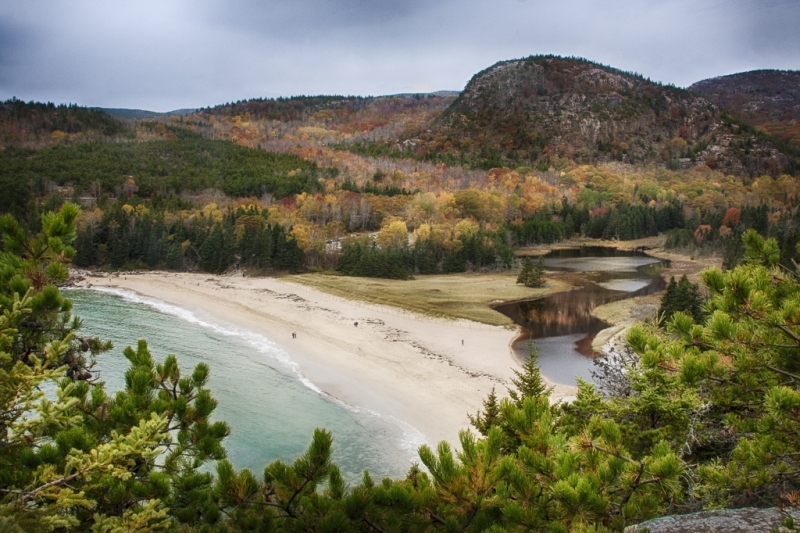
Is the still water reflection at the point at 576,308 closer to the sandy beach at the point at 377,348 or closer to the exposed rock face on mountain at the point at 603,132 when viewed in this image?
the sandy beach at the point at 377,348

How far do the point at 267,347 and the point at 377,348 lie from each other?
6.55 m

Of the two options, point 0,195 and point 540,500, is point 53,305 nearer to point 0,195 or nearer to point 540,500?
point 540,500

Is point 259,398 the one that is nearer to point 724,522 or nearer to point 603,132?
point 724,522

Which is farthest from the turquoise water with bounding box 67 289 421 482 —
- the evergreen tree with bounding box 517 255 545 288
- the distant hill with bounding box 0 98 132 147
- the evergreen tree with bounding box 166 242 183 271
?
the distant hill with bounding box 0 98 132 147

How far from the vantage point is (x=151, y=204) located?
3086 inches

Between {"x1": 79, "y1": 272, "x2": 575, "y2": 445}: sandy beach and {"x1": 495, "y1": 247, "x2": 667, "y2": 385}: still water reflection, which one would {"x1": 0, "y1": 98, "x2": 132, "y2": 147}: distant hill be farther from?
{"x1": 495, "y1": 247, "x2": 667, "y2": 385}: still water reflection

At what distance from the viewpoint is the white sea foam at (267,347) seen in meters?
19.7

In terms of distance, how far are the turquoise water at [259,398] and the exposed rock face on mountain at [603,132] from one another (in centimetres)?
12441

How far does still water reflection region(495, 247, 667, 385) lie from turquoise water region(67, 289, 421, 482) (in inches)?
334

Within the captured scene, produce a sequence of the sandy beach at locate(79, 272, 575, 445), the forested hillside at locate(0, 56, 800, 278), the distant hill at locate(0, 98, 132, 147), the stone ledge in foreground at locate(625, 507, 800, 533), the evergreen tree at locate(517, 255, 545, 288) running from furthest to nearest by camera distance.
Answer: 1. the distant hill at locate(0, 98, 132, 147)
2. the forested hillside at locate(0, 56, 800, 278)
3. the evergreen tree at locate(517, 255, 545, 288)
4. the sandy beach at locate(79, 272, 575, 445)
5. the stone ledge in foreground at locate(625, 507, 800, 533)

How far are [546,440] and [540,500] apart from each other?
0.51 m

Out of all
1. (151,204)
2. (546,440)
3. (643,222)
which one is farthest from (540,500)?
(643,222)

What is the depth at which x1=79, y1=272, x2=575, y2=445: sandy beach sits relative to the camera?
22688 millimetres

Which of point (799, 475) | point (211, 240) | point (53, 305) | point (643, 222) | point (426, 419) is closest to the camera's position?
point (799, 475)
